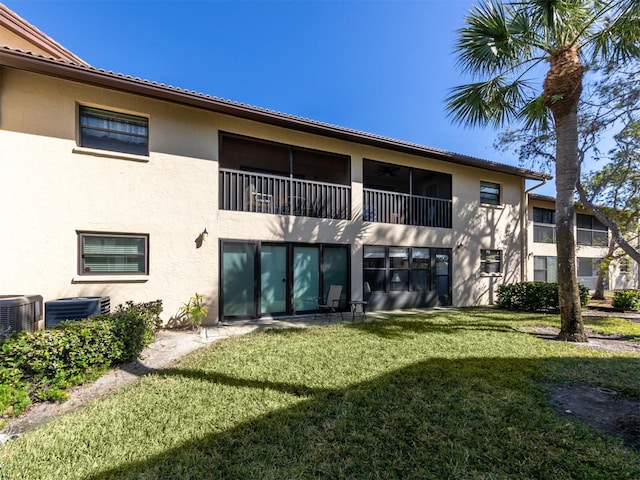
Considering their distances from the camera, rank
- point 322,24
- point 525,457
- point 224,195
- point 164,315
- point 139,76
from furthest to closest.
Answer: point 322,24 → point 224,195 → point 164,315 → point 139,76 → point 525,457

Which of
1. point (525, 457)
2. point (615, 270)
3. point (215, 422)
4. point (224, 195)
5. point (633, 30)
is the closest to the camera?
point (525, 457)

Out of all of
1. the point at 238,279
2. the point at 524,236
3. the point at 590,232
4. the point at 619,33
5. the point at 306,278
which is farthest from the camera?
the point at 590,232

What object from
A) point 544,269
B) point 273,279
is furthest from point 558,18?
point 544,269

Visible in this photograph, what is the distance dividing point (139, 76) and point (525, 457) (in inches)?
381

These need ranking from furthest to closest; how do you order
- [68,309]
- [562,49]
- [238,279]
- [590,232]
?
[590,232] → [238,279] → [562,49] → [68,309]

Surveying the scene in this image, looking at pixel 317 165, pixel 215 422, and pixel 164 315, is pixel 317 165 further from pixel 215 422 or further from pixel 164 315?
pixel 215 422

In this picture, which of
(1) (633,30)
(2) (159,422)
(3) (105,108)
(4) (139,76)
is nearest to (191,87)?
(4) (139,76)

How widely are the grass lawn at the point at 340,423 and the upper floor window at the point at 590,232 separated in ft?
57.1

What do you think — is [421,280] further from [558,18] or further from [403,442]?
[403,442]

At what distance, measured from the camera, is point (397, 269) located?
1132cm

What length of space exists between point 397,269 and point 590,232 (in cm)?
1694

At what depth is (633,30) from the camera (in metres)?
6.49

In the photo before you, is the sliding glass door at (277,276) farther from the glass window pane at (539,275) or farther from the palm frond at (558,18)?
the glass window pane at (539,275)

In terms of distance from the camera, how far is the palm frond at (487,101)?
8258 millimetres
